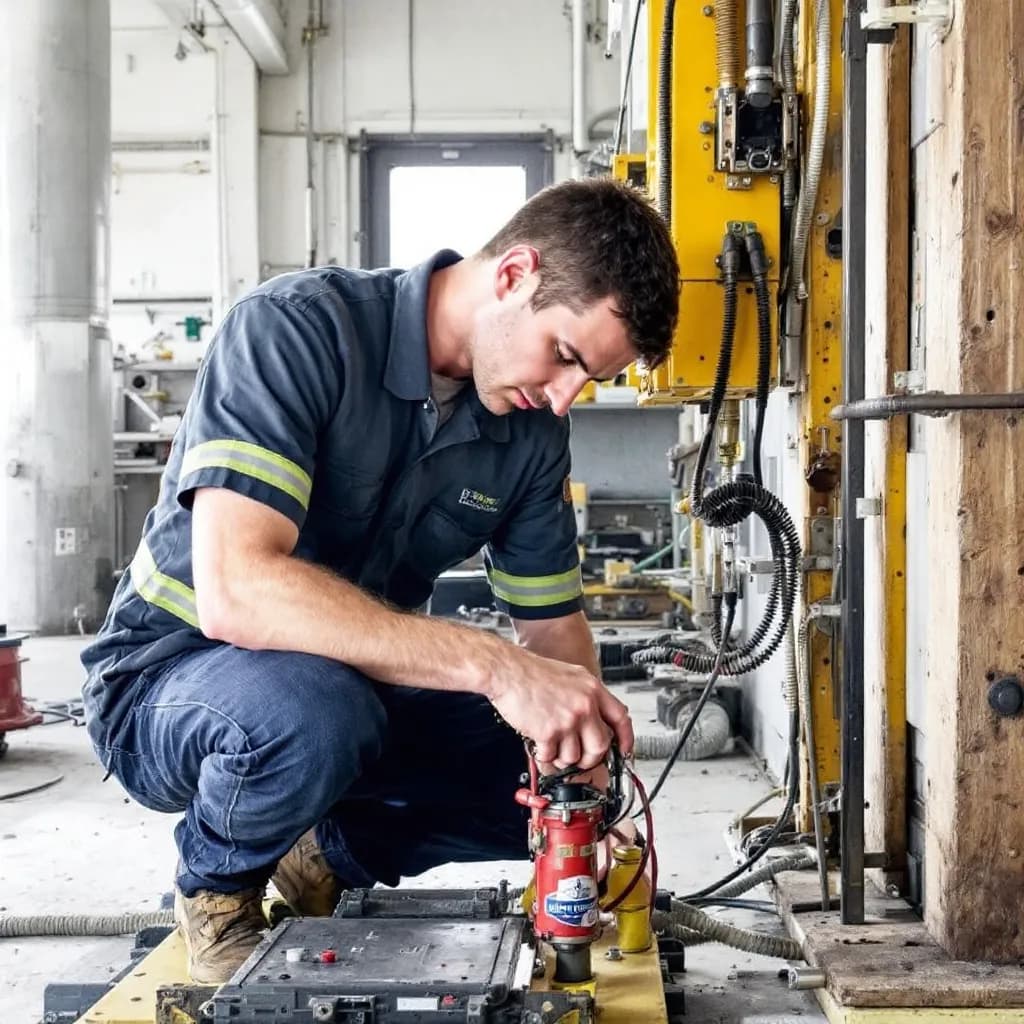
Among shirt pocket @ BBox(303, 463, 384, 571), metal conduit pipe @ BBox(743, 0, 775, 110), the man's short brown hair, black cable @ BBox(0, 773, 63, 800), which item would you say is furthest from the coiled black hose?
black cable @ BBox(0, 773, 63, 800)

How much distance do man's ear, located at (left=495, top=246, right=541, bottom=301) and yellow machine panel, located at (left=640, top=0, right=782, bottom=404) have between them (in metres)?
0.90

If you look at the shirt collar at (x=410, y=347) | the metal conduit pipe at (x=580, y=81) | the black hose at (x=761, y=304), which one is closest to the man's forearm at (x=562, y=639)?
the shirt collar at (x=410, y=347)

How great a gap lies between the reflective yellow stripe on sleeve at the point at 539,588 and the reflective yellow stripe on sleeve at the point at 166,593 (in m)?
0.54

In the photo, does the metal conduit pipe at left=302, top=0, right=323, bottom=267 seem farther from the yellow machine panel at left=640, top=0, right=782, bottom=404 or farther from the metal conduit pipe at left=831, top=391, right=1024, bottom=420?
the metal conduit pipe at left=831, top=391, right=1024, bottom=420

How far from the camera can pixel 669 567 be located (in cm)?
712

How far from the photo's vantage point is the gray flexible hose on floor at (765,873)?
232 cm

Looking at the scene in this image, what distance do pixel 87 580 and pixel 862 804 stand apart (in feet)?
17.5

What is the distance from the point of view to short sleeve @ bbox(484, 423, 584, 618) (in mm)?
2012

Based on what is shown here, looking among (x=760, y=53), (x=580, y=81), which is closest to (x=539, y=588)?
(x=760, y=53)

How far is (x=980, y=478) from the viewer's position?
68.2 inches

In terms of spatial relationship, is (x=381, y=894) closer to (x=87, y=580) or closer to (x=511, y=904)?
(x=511, y=904)

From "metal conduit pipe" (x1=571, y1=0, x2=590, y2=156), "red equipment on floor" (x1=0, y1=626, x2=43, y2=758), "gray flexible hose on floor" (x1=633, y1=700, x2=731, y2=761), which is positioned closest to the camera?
"gray flexible hose on floor" (x1=633, y1=700, x2=731, y2=761)

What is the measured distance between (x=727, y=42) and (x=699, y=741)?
1.89 metres

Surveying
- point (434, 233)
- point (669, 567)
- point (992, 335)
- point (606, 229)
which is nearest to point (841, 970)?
point (992, 335)
